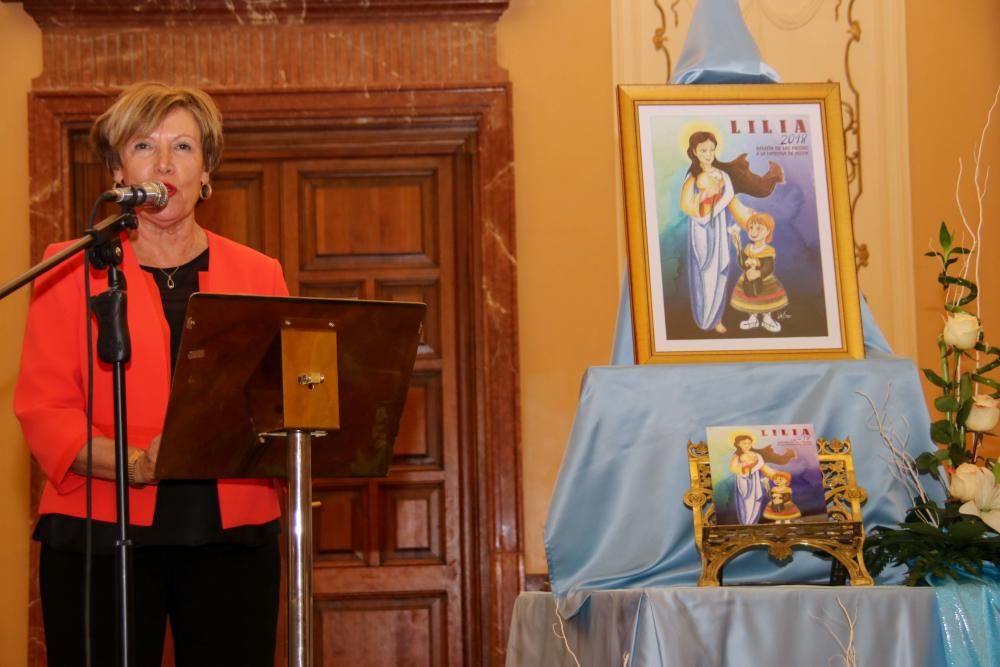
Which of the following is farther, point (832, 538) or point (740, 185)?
point (740, 185)

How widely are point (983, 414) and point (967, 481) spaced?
0.63ft

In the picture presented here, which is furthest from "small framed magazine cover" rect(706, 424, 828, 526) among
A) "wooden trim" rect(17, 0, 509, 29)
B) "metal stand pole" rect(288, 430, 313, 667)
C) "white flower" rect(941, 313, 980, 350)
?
"wooden trim" rect(17, 0, 509, 29)

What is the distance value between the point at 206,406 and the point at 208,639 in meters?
0.57

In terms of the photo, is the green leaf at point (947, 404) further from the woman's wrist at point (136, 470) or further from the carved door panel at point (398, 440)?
the carved door panel at point (398, 440)

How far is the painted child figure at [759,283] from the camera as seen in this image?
2.73 metres

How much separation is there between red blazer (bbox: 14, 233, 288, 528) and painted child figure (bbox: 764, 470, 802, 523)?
941mm

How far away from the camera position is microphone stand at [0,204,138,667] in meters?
2.02

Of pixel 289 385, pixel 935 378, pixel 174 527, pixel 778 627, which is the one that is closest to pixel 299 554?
pixel 289 385

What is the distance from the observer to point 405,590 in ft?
15.6

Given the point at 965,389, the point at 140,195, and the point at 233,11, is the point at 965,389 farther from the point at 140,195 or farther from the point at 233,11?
the point at 233,11

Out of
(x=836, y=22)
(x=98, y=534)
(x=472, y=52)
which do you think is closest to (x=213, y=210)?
(x=472, y=52)

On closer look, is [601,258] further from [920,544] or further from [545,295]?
[920,544]

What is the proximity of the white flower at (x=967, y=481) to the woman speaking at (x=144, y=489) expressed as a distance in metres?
1.28

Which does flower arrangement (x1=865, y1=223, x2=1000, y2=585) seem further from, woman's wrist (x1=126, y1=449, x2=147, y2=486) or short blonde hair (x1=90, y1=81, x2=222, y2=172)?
short blonde hair (x1=90, y1=81, x2=222, y2=172)
